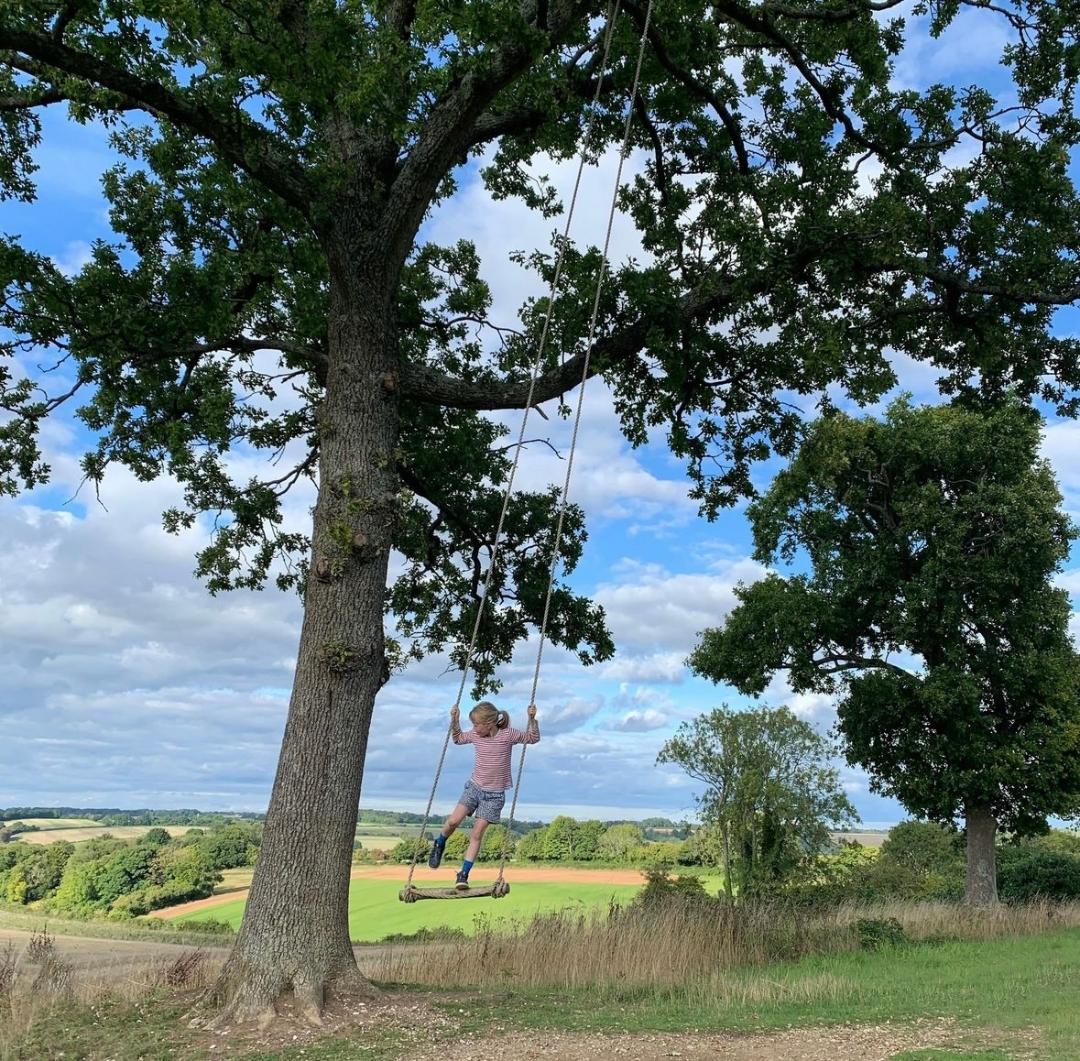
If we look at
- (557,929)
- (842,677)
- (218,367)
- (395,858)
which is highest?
(218,367)

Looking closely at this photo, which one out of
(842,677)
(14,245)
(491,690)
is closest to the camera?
(14,245)

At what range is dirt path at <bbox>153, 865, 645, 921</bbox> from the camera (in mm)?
30422

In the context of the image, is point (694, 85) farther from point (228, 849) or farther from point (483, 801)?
point (228, 849)

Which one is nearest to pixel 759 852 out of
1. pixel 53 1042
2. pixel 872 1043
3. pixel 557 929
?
pixel 557 929

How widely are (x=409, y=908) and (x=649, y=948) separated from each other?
26.4 meters

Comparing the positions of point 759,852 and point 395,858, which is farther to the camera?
point 395,858

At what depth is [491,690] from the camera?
13.8 meters

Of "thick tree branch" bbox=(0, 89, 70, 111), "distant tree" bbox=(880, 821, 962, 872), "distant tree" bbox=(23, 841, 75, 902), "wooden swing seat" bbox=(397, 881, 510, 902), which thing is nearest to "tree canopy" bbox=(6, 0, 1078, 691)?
"thick tree branch" bbox=(0, 89, 70, 111)

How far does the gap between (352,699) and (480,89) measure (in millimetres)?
6177

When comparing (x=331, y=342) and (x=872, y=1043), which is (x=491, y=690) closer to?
(x=331, y=342)

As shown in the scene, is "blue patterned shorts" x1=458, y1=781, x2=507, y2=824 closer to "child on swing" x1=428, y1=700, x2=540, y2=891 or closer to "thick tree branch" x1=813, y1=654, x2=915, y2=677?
"child on swing" x1=428, y1=700, x2=540, y2=891

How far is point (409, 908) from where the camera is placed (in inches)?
1383

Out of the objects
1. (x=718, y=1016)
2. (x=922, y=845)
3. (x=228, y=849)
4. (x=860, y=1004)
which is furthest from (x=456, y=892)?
(x=228, y=849)

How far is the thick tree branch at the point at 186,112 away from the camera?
7.52 m
